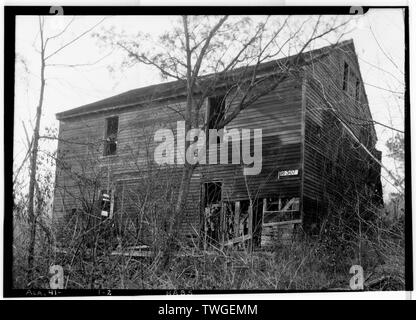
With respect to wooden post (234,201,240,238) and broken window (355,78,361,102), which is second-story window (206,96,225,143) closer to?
wooden post (234,201,240,238)

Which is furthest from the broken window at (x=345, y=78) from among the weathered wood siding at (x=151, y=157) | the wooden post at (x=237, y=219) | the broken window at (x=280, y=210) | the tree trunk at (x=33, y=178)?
A: the tree trunk at (x=33, y=178)

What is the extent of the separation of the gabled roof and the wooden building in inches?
0.7

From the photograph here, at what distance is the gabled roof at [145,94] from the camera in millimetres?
6020

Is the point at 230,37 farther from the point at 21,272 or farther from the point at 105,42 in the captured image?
the point at 21,272

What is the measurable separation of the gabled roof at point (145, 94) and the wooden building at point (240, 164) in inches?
0.7

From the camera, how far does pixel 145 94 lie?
6.81 m

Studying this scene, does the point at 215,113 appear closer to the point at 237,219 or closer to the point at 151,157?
the point at 151,157

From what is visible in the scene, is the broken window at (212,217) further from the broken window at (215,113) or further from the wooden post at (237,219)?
the broken window at (215,113)

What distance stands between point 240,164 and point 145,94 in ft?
6.98

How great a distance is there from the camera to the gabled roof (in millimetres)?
6020

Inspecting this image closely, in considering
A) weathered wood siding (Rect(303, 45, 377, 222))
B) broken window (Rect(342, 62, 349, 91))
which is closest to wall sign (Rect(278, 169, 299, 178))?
weathered wood siding (Rect(303, 45, 377, 222))

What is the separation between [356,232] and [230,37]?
2890 millimetres

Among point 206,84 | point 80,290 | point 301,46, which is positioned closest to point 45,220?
point 80,290

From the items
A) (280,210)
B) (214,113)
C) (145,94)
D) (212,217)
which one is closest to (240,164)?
(214,113)
